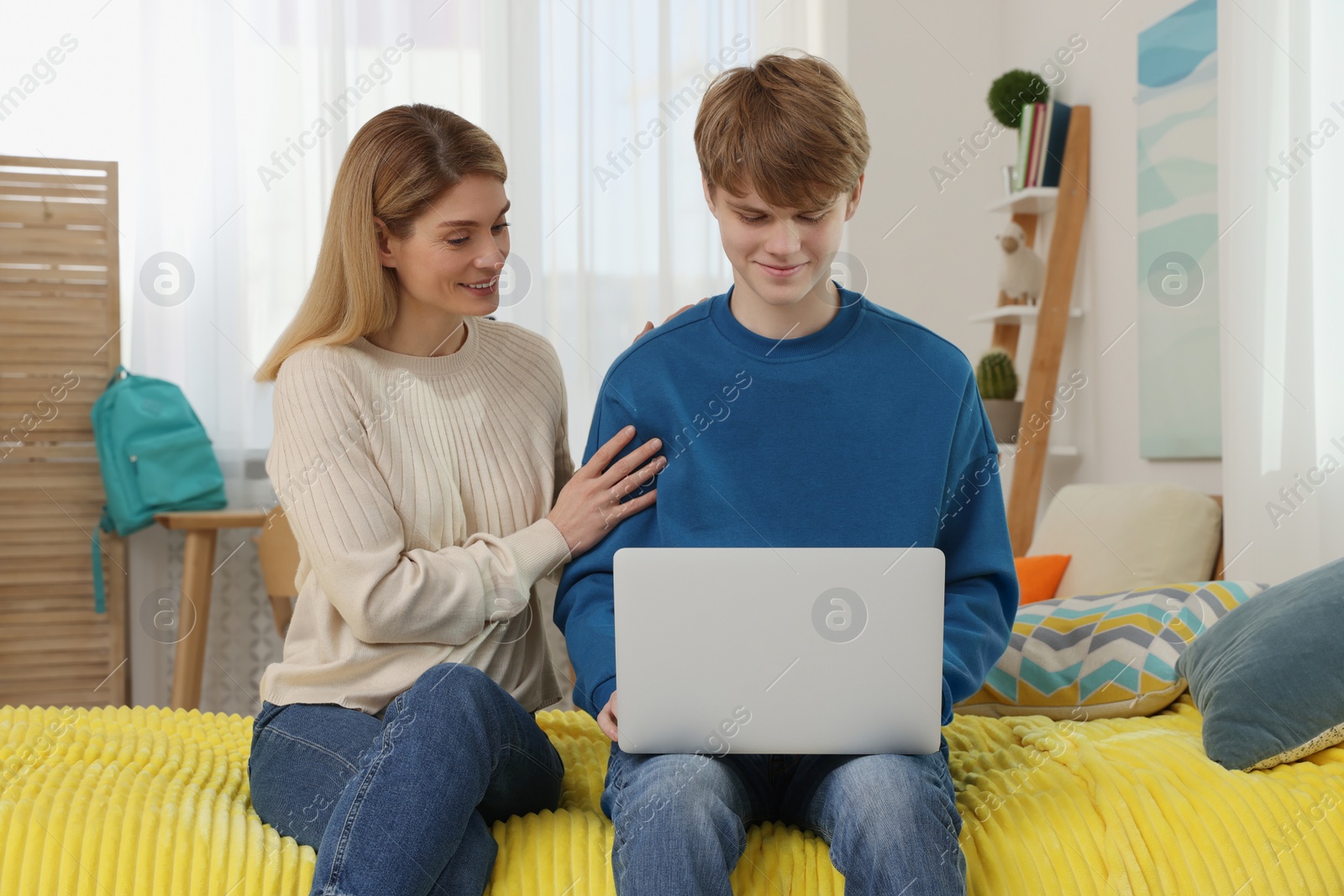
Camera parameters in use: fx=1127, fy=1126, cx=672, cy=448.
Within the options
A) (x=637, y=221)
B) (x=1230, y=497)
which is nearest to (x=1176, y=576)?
(x=1230, y=497)

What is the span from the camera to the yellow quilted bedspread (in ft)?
3.39

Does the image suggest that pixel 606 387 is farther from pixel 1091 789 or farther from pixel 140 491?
pixel 140 491

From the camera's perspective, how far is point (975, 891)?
1038 millimetres

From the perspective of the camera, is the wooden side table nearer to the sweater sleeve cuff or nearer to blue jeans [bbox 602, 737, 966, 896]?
the sweater sleeve cuff

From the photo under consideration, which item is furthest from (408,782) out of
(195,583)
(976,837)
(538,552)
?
(195,583)

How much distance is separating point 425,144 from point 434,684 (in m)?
0.65

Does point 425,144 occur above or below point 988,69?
below

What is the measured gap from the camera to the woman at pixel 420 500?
109cm

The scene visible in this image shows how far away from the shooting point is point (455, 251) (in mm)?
1337

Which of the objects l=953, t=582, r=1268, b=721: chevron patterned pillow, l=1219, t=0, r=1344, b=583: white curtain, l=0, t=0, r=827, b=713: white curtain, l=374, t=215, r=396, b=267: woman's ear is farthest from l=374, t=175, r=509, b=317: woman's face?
l=0, t=0, r=827, b=713: white curtain

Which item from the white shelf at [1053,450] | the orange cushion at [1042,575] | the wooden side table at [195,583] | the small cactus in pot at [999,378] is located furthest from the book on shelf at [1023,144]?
the wooden side table at [195,583]

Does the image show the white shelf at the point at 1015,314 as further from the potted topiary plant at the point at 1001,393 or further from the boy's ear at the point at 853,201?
the boy's ear at the point at 853,201

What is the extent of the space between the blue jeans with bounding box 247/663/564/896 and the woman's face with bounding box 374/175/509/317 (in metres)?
0.48

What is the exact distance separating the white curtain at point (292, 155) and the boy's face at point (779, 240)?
1.72 metres
